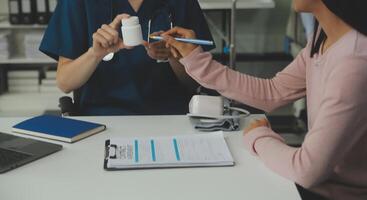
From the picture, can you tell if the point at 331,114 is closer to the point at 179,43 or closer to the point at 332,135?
the point at 332,135

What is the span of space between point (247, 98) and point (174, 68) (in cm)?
36

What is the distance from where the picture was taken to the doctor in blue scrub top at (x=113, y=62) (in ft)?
5.69

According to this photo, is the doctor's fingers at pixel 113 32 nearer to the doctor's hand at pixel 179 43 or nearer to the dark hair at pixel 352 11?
the doctor's hand at pixel 179 43

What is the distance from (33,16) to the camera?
3100mm

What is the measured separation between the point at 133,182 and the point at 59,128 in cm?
40

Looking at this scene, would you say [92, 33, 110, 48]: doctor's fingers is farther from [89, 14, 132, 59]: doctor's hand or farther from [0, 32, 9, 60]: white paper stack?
[0, 32, 9, 60]: white paper stack

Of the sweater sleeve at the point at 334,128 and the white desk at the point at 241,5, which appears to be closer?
the sweater sleeve at the point at 334,128

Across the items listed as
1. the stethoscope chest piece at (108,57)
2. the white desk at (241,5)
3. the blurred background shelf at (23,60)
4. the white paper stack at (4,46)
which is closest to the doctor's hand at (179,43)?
the stethoscope chest piece at (108,57)

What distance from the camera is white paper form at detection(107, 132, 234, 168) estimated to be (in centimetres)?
117

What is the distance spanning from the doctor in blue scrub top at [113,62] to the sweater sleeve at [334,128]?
72 cm

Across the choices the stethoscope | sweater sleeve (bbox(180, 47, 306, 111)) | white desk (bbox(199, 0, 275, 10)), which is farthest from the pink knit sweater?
white desk (bbox(199, 0, 275, 10))

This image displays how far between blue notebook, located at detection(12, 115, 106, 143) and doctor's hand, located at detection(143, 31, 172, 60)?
312 millimetres

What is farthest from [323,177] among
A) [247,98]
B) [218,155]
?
[247,98]

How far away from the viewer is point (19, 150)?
126cm
